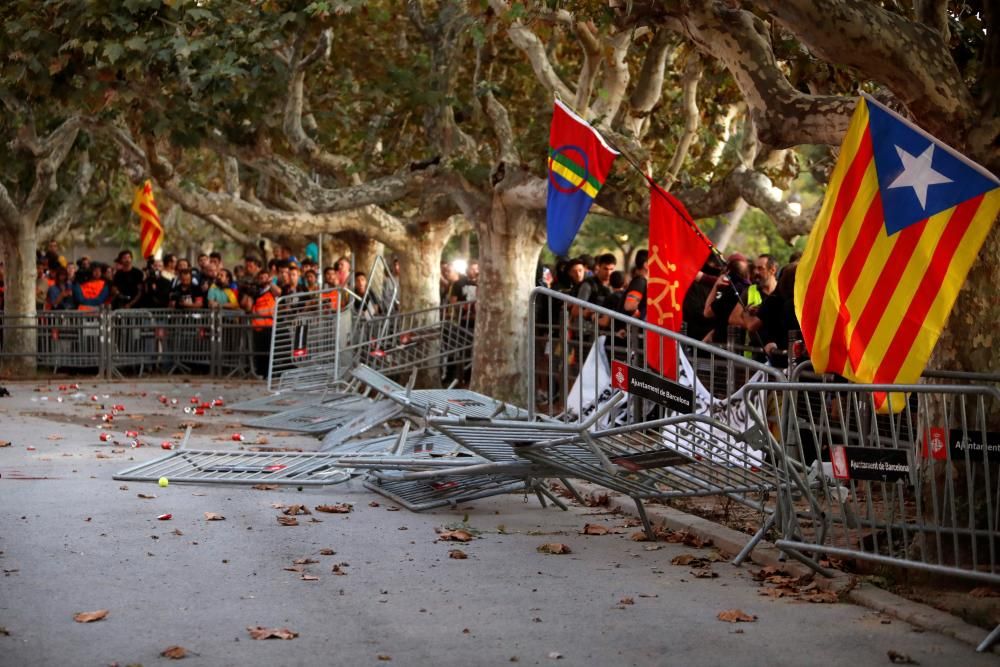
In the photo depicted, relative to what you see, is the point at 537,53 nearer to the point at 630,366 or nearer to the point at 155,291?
the point at 630,366

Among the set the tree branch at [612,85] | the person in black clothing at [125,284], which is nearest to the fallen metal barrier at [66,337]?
the person in black clothing at [125,284]

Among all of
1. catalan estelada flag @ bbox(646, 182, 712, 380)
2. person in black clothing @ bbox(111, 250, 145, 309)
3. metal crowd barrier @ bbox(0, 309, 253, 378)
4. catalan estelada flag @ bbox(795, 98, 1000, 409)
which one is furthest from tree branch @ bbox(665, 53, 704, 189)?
person in black clothing @ bbox(111, 250, 145, 309)

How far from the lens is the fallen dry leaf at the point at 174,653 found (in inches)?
235

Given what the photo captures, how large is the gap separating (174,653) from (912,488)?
145 inches

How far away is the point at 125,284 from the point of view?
1040 inches

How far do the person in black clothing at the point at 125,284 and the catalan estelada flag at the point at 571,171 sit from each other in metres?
15.4

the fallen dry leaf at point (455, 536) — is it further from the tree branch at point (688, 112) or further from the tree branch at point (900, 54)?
the tree branch at point (688, 112)

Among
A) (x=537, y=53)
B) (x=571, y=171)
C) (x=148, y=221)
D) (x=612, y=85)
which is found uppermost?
(x=537, y=53)

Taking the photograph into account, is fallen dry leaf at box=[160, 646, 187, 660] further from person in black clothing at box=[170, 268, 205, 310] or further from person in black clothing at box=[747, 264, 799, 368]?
person in black clothing at box=[170, 268, 205, 310]

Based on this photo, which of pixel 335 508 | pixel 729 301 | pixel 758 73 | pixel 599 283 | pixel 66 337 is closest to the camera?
pixel 758 73

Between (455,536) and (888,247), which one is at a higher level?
(888,247)

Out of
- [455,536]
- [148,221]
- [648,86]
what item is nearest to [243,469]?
[455,536]

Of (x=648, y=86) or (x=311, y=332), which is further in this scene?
(x=311, y=332)

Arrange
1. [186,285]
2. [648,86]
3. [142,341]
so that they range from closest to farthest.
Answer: [648,86], [142,341], [186,285]
